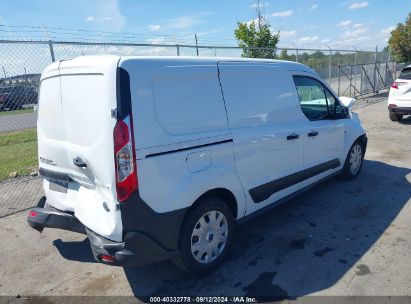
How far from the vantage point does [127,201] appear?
8.95 feet

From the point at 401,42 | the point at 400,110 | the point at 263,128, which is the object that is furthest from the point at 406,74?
the point at 401,42

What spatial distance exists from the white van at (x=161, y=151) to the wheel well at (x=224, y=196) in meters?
0.01

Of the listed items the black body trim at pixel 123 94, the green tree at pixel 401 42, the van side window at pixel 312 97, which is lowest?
the van side window at pixel 312 97

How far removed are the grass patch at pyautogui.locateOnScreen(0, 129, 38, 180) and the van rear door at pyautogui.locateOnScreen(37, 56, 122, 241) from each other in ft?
13.5

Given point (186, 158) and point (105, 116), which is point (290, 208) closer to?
point (186, 158)

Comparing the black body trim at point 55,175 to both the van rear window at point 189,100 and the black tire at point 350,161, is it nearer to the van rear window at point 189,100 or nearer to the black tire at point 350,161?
the van rear window at point 189,100

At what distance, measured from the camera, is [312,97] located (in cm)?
490

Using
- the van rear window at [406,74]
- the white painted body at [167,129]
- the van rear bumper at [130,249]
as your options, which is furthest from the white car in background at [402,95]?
the van rear bumper at [130,249]

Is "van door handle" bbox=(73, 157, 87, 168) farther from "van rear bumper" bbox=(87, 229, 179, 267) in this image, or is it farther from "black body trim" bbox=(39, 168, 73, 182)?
"van rear bumper" bbox=(87, 229, 179, 267)

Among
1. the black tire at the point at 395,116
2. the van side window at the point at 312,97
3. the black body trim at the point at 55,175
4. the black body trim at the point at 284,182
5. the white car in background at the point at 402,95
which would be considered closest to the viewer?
the black body trim at the point at 55,175

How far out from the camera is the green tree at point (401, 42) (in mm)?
28359

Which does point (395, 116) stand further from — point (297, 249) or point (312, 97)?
point (297, 249)

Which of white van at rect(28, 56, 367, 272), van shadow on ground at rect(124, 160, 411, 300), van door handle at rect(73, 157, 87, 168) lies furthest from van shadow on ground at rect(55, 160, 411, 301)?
van door handle at rect(73, 157, 87, 168)

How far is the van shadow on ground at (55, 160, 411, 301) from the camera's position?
3172 millimetres
